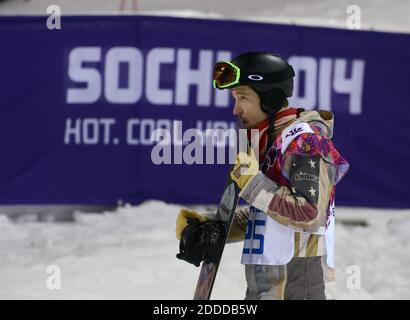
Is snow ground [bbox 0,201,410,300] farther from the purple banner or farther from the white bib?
→ the white bib

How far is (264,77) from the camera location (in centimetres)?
338

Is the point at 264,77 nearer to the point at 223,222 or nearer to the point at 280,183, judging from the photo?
the point at 280,183

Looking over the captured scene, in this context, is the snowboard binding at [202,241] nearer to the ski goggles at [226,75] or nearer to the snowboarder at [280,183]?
the snowboarder at [280,183]

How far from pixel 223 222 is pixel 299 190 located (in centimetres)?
40

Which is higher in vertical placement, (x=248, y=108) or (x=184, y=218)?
(x=248, y=108)

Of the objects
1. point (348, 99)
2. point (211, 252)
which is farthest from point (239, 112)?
point (348, 99)

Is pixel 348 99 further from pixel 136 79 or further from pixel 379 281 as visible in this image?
pixel 379 281

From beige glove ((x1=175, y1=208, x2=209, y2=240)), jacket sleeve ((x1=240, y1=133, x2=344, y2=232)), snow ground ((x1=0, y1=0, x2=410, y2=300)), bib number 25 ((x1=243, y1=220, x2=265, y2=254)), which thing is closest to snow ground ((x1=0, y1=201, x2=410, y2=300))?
snow ground ((x1=0, y1=0, x2=410, y2=300))

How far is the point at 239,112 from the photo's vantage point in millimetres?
3438

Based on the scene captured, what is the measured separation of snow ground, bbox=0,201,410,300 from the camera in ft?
23.4

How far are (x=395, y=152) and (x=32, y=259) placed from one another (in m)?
4.82

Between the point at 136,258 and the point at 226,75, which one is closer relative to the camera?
the point at 226,75

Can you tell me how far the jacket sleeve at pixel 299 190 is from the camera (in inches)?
124

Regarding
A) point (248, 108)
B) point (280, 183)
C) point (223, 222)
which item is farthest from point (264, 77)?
point (223, 222)
